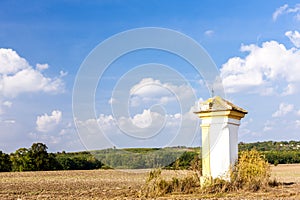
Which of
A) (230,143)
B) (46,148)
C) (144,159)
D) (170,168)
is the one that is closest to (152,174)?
(144,159)

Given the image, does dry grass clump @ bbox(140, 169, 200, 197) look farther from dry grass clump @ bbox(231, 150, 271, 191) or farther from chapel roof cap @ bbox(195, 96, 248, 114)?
chapel roof cap @ bbox(195, 96, 248, 114)

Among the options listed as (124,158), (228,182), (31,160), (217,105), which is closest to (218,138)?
(217,105)

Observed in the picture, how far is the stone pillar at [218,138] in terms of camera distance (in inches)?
595

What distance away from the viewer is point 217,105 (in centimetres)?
1544

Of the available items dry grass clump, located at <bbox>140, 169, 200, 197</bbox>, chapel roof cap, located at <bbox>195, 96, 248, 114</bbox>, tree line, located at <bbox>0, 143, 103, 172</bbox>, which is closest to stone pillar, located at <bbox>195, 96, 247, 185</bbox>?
chapel roof cap, located at <bbox>195, 96, 248, 114</bbox>

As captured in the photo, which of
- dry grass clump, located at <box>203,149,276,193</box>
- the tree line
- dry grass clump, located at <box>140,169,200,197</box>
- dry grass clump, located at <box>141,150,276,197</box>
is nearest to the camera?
dry grass clump, located at <box>140,169,200,197</box>

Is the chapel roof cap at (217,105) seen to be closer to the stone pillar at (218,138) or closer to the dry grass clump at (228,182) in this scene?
the stone pillar at (218,138)

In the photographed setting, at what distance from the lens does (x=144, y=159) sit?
15.0m

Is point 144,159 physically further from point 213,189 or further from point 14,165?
point 14,165

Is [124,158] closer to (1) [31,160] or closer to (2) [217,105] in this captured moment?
(2) [217,105]

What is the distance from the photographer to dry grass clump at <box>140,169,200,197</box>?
13.9 metres

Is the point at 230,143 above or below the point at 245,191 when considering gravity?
above

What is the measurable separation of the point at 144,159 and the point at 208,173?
2396 mm

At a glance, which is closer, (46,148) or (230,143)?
(230,143)
